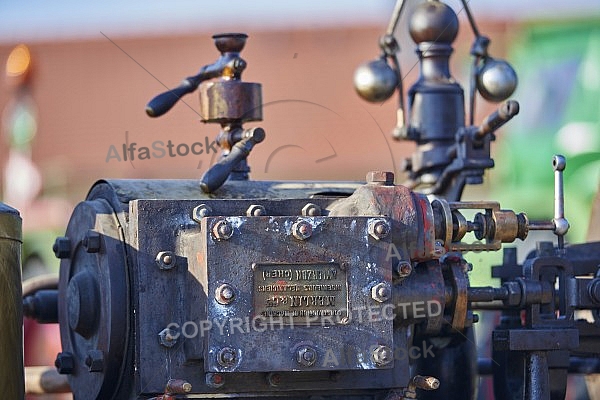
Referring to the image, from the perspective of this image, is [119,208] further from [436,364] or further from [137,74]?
[137,74]

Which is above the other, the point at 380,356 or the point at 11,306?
the point at 11,306

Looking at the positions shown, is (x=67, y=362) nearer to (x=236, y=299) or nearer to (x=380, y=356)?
(x=236, y=299)

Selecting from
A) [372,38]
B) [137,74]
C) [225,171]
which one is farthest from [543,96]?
[225,171]

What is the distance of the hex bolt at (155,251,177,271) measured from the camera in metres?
→ 4.83

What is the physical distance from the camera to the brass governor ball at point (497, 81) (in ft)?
23.9

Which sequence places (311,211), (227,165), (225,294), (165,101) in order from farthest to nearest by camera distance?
(165,101) → (227,165) → (311,211) → (225,294)

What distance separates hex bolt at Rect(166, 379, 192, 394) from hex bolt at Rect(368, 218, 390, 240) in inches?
30.0

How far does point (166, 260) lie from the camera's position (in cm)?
482

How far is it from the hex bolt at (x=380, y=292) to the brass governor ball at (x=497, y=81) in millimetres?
2782

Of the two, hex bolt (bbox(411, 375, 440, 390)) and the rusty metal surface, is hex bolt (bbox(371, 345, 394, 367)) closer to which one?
the rusty metal surface

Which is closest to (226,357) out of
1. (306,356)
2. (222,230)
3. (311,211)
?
(306,356)

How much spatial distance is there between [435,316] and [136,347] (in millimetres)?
1030

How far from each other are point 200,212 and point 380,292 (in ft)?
2.15

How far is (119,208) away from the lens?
5152 mm
